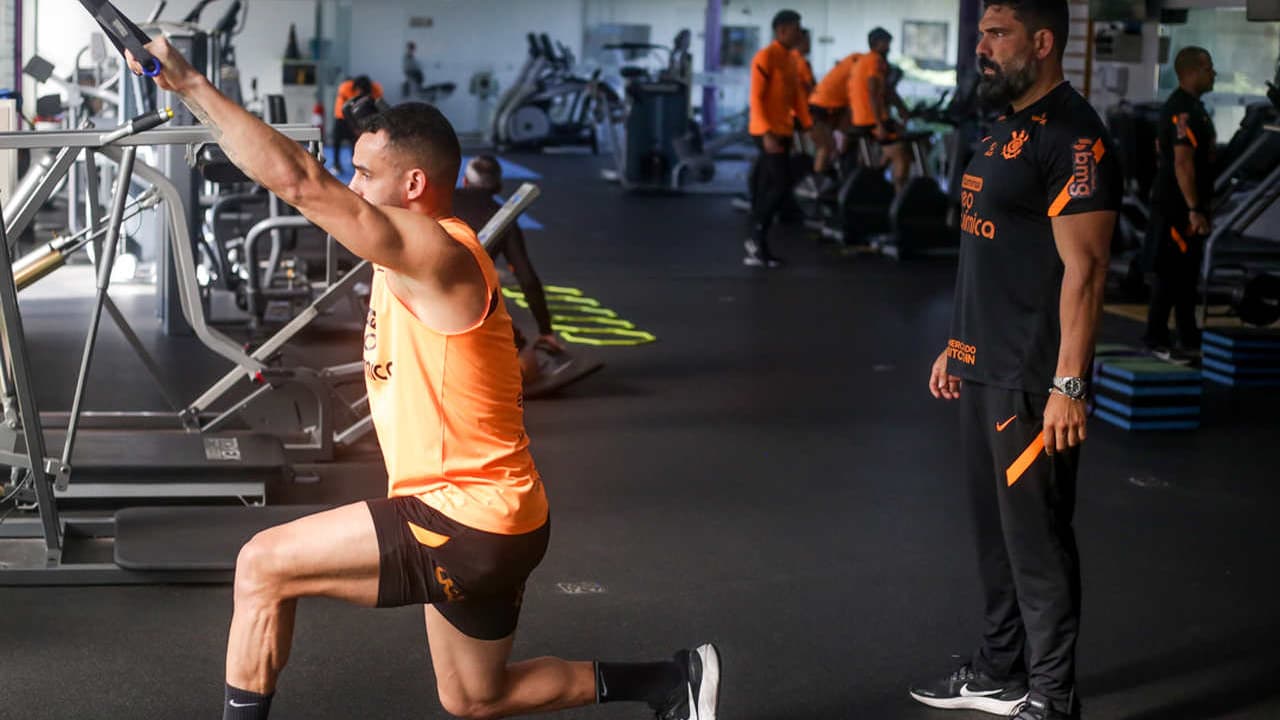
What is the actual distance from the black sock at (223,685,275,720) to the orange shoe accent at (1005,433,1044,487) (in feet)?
5.25

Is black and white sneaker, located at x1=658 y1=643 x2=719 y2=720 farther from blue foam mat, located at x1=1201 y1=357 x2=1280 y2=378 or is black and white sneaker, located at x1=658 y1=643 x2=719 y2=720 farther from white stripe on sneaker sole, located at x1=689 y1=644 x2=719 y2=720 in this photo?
blue foam mat, located at x1=1201 y1=357 x2=1280 y2=378

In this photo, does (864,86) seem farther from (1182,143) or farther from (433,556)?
(433,556)

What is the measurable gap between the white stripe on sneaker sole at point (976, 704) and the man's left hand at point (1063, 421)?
2.29 ft

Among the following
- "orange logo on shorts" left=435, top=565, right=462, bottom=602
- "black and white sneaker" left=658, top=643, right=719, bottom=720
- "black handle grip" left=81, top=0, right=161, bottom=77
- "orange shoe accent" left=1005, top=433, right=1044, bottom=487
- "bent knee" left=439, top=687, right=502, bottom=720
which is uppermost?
"black handle grip" left=81, top=0, right=161, bottom=77

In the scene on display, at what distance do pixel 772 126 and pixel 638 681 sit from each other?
8437 mm

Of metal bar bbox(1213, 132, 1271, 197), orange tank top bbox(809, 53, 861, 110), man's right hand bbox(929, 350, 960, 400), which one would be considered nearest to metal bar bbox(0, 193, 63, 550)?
man's right hand bbox(929, 350, 960, 400)

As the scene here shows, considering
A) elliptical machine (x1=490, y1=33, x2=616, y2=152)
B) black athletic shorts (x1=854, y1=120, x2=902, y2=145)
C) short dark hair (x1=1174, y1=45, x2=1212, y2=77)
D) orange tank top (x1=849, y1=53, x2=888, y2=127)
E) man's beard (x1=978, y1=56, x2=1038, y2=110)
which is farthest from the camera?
elliptical machine (x1=490, y1=33, x2=616, y2=152)

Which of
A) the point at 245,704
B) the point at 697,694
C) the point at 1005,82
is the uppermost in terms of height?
the point at 1005,82

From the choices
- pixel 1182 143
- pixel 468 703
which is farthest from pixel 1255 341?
pixel 468 703

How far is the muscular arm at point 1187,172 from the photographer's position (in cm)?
719

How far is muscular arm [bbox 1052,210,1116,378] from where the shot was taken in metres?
2.89

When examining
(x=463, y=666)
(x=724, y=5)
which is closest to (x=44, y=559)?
(x=463, y=666)

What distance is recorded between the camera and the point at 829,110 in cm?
1323

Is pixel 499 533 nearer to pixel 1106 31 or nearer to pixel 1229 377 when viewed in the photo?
pixel 1229 377
